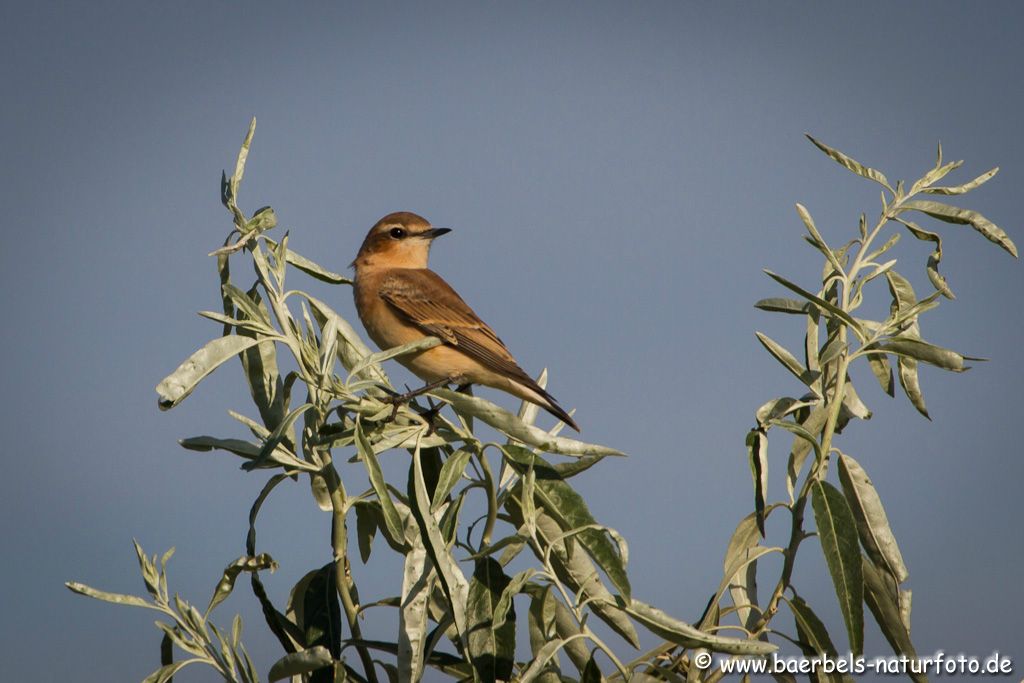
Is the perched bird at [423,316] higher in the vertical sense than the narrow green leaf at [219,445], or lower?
higher

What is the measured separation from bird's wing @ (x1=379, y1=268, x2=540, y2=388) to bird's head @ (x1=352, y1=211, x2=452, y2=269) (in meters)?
0.43

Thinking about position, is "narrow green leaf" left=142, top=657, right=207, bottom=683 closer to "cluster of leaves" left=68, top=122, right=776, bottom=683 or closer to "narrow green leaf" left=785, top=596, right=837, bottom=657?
"cluster of leaves" left=68, top=122, right=776, bottom=683

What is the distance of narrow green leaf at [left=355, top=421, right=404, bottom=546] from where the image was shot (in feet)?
10.6

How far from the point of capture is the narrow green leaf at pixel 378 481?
3.23 metres

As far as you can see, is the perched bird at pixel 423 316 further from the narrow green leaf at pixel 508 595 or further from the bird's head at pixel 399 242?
the narrow green leaf at pixel 508 595

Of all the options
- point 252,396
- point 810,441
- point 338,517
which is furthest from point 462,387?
point 810,441

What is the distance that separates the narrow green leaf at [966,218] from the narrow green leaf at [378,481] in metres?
2.15

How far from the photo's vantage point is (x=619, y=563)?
326cm

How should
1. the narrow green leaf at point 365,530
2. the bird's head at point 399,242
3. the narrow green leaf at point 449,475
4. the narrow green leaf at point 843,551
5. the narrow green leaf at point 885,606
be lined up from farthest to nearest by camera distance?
the bird's head at point 399,242
the narrow green leaf at point 365,530
the narrow green leaf at point 885,606
the narrow green leaf at point 449,475
the narrow green leaf at point 843,551

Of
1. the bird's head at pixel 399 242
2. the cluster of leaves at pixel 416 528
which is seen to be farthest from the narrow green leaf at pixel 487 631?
the bird's head at pixel 399 242

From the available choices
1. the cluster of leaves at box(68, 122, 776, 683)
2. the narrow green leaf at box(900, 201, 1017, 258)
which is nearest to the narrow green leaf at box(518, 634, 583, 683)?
the cluster of leaves at box(68, 122, 776, 683)

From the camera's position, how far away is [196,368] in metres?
3.31

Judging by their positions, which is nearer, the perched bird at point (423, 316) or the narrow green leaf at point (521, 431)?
the narrow green leaf at point (521, 431)

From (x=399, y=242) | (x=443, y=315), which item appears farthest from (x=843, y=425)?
(x=399, y=242)
